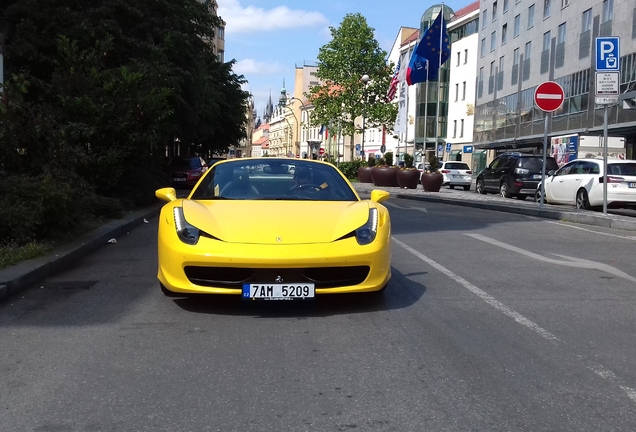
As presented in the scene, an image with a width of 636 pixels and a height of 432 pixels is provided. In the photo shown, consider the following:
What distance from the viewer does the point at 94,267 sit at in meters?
8.36

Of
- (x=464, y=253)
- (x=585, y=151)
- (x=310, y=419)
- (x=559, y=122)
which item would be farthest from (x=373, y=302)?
(x=559, y=122)

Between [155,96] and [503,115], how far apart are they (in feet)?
141

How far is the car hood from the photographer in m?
5.57

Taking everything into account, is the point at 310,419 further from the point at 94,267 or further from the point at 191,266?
the point at 94,267

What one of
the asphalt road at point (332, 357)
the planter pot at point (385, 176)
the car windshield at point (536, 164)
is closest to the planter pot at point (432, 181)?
the planter pot at point (385, 176)

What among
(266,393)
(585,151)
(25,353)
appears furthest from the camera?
(585,151)

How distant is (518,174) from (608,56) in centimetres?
1098

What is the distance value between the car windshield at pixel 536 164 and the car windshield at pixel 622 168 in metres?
7.46

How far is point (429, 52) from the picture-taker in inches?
1437

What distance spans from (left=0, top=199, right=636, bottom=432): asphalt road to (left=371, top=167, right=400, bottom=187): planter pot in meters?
26.5

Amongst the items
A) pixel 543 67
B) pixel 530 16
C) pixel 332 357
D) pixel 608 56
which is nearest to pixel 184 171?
pixel 608 56

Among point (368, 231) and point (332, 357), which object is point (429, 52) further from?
point (332, 357)

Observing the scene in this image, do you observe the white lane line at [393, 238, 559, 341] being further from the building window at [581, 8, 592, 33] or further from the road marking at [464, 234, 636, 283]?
the building window at [581, 8, 592, 33]

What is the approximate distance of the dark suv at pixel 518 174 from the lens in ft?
81.5
